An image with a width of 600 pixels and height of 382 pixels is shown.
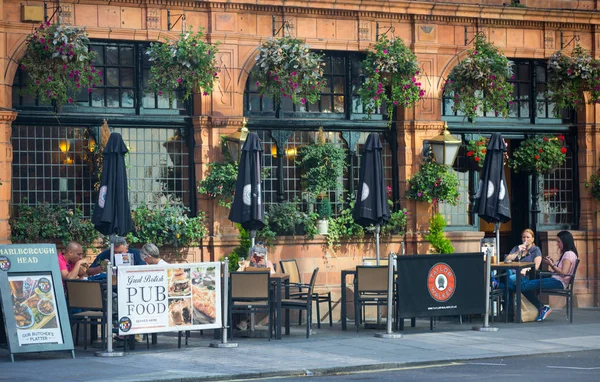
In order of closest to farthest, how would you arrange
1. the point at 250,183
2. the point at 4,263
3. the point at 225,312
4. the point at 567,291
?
1. the point at 4,263
2. the point at 225,312
3. the point at 250,183
4. the point at 567,291

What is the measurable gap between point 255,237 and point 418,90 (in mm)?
3831

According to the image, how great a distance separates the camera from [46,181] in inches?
704

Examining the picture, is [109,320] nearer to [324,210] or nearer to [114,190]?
[114,190]

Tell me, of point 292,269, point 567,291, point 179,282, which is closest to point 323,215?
point 292,269

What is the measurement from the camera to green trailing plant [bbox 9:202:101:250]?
17250 millimetres

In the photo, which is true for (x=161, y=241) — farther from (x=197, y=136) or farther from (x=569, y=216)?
(x=569, y=216)

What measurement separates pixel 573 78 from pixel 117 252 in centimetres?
939

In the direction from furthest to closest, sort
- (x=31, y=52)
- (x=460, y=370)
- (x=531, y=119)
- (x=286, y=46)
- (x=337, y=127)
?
1. (x=531, y=119)
2. (x=337, y=127)
3. (x=286, y=46)
4. (x=31, y=52)
5. (x=460, y=370)

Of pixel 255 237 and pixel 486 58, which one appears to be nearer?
pixel 255 237

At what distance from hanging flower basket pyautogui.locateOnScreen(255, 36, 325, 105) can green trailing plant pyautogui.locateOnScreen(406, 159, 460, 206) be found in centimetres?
250

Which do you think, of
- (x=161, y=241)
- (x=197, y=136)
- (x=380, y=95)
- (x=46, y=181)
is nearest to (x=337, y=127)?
(x=380, y=95)

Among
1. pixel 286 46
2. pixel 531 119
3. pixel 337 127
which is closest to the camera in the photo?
pixel 286 46

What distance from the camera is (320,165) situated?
63.6ft

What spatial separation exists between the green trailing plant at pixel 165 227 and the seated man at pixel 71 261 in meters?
1.91
